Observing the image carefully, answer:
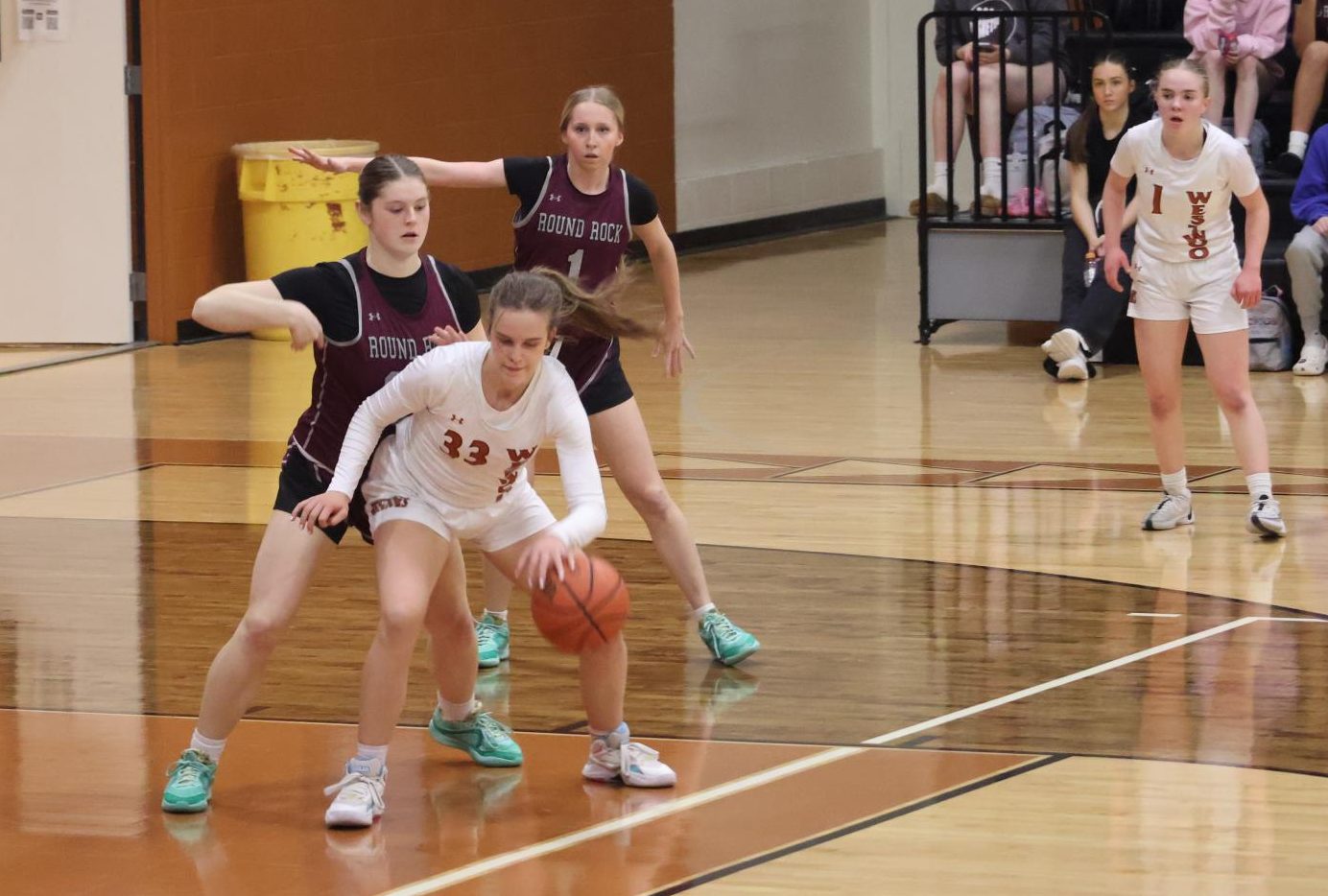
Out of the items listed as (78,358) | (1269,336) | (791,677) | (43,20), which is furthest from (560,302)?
(43,20)

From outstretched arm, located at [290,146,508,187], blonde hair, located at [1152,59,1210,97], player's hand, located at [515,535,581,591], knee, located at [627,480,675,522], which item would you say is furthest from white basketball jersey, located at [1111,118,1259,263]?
player's hand, located at [515,535,581,591]

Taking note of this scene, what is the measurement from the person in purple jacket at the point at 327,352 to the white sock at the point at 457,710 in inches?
6.7

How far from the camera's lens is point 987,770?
4.95 metres

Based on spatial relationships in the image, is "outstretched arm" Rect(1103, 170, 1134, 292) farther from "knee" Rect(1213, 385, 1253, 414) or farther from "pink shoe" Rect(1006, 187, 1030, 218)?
"pink shoe" Rect(1006, 187, 1030, 218)

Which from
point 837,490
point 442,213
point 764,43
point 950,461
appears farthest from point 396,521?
point 764,43

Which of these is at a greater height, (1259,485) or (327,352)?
(327,352)

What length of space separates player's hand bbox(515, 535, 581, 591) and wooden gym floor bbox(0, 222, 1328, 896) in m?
0.55

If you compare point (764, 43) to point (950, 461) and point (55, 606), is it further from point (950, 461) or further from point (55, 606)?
point (55, 606)

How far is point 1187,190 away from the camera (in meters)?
7.20

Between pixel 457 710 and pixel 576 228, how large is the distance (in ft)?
4.98

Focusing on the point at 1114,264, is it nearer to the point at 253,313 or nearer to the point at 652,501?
the point at 652,501

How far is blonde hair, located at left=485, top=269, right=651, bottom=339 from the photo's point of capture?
4.53m

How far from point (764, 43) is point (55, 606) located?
36.4 ft

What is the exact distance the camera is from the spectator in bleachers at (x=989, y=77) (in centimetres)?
1214
